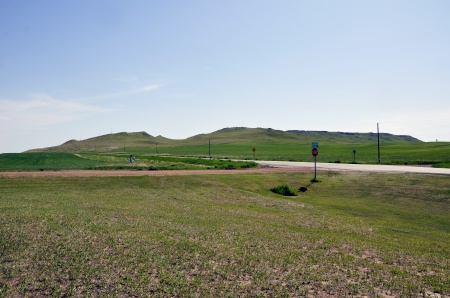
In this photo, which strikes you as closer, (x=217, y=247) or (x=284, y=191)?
(x=217, y=247)

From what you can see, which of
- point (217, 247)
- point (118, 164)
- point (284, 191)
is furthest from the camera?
point (118, 164)

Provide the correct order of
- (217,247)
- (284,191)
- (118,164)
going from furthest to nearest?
(118,164) < (284,191) < (217,247)

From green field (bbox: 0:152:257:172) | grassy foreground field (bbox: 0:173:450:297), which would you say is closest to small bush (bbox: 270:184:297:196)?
grassy foreground field (bbox: 0:173:450:297)

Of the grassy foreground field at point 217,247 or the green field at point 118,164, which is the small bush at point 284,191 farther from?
the green field at point 118,164

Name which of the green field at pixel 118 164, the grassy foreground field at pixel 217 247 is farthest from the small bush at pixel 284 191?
the green field at pixel 118 164

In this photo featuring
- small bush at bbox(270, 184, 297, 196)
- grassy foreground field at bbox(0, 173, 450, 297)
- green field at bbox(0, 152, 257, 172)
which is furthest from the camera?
green field at bbox(0, 152, 257, 172)

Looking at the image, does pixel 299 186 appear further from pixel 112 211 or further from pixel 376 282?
pixel 376 282

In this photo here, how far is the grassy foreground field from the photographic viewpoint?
870 cm

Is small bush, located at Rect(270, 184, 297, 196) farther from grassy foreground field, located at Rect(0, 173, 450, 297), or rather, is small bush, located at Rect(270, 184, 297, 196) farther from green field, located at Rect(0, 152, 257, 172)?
green field, located at Rect(0, 152, 257, 172)

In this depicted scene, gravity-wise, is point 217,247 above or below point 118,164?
below

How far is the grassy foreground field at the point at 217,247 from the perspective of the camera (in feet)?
28.5

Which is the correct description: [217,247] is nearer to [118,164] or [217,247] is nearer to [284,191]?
[284,191]

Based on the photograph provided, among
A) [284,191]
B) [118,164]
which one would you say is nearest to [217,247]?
[284,191]

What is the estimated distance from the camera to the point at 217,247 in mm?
11680
